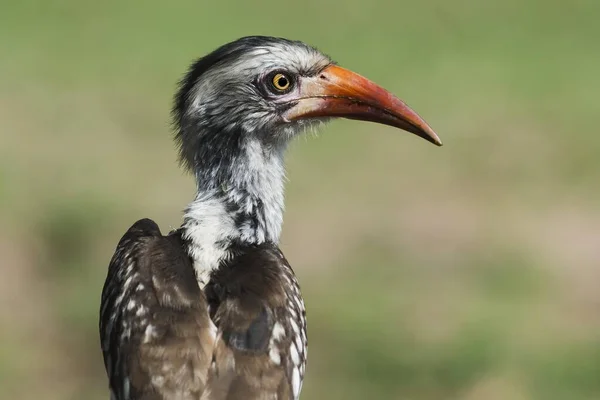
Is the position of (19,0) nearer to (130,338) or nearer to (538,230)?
(538,230)

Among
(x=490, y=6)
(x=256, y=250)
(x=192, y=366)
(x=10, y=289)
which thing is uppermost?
(x=490, y=6)

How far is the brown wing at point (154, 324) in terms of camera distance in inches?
178

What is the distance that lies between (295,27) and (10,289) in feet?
29.9

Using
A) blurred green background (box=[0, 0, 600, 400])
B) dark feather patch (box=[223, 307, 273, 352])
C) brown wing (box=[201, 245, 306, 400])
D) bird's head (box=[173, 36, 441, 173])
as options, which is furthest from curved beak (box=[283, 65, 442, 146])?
blurred green background (box=[0, 0, 600, 400])

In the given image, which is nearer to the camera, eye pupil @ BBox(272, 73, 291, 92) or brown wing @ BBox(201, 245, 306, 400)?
brown wing @ BBox(201, 245, 306, 400)

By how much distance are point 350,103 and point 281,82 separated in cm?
32

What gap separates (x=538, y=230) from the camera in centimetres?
1144

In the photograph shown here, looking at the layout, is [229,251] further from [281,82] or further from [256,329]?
[281,82]

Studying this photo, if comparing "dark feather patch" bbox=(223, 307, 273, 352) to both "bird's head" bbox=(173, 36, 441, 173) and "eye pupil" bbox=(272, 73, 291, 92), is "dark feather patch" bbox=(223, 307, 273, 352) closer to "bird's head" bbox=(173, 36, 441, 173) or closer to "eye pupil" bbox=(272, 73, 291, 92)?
"bird's head" bbox=(173, 36, 441, 173)

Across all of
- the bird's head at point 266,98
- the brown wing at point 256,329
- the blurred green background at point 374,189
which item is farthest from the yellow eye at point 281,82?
the blurred green background at point 374,189

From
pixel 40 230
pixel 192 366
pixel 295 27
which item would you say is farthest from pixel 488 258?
pixel 295 27

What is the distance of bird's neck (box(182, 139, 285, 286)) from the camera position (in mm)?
5223

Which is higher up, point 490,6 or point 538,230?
point 490,6

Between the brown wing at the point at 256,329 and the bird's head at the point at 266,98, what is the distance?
1.94ft
